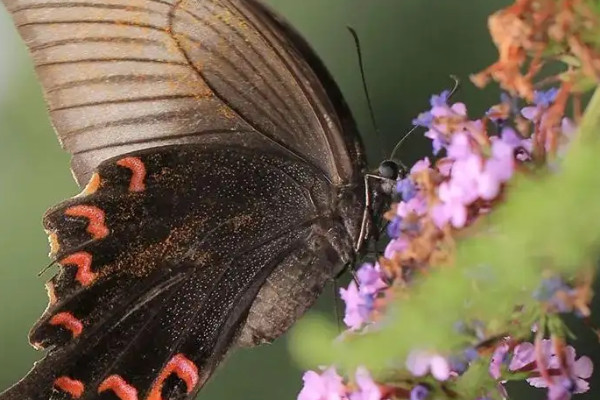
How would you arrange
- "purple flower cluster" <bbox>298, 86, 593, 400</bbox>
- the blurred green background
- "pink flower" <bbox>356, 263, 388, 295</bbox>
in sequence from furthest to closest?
the blurred green background, "pink flower" <bbox>356, 263, 388, 295</bbox>, "purple flower cluster" <bbox>298, 86, 593, 400</bbox>

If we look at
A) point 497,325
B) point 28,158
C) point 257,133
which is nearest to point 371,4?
point 257,133

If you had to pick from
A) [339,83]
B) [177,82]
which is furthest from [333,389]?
[339,83]

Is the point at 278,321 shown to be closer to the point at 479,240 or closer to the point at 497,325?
the point at 497,325

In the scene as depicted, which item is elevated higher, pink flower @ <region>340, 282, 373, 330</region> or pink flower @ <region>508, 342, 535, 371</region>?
pink flower @ <region>340, 282, 373, 330</region>

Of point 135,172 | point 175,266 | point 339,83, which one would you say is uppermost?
point 135,172

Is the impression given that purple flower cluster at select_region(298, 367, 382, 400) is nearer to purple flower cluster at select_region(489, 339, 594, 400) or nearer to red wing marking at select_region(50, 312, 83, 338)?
purple flower cluster at select_region(489, 339, 594, 400)

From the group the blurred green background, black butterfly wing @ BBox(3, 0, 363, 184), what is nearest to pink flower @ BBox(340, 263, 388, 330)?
black butterfly wing @ BBox(3, 0, 363, 184)

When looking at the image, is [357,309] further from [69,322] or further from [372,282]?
[69,322]

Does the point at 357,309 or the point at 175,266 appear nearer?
the point at 357,309
